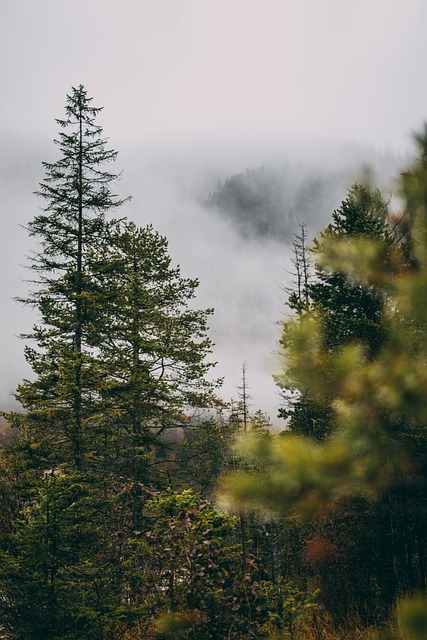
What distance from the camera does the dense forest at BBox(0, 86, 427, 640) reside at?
101 inches

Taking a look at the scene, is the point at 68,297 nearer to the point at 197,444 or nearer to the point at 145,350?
the point at 145,350

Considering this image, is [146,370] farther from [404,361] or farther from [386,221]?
[404,361]

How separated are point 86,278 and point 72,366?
11.3ft

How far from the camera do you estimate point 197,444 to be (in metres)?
17.5

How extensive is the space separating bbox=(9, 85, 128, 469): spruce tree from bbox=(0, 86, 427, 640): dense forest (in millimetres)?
72

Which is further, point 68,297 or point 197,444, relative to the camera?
point 197,444

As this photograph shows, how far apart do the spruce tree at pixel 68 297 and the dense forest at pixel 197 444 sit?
0.24ft

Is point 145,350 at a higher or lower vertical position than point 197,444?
higher

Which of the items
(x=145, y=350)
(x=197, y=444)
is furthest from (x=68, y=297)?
(x=197, y=444)

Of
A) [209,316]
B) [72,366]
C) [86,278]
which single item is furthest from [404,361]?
[209,316]

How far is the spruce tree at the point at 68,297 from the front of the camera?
13352mm

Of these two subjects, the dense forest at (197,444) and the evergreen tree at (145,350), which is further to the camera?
the evergreen tree at (145,350)

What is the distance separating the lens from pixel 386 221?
543 inches

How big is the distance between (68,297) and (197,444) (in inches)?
283
